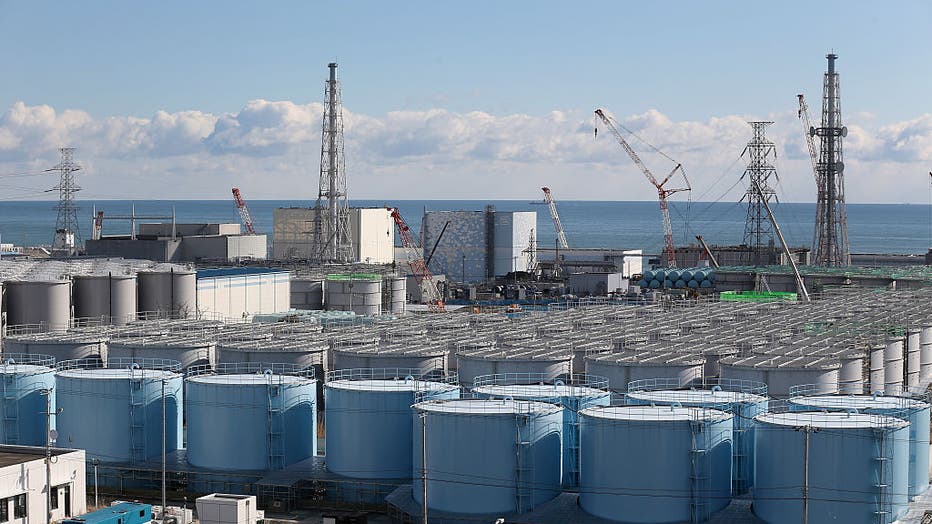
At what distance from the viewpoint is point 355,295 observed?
6581 centimetres

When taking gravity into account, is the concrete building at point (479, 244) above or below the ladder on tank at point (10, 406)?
above

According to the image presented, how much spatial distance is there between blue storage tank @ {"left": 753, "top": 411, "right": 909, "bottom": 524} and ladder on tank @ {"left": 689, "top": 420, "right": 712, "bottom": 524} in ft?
4.38

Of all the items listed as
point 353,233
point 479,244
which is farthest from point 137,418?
point 353,233

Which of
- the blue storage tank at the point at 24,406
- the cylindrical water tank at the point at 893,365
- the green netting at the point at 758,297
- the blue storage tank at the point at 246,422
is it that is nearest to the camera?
the blue storage tank at the point at 246,422

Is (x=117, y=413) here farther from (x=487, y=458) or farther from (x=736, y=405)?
(x=736, y=405)

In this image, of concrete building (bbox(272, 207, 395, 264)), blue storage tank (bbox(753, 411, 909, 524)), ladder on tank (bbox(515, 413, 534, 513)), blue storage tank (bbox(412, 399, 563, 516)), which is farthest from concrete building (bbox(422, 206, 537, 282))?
blue storage tank (bbox(753, 411, 909, 524))

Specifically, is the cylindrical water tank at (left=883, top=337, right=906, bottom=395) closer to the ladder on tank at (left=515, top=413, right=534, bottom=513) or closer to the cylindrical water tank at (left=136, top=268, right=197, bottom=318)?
the ladder on tank at (left=515, top=413, right=534, bottom=513)

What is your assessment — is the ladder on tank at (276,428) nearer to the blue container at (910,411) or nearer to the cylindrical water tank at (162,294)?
the blue container at (910,411)

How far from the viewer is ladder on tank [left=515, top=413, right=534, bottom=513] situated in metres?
27.8

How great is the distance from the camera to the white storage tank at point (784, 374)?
31953mm

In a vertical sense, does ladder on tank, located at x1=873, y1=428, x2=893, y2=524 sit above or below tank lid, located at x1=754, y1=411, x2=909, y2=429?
below

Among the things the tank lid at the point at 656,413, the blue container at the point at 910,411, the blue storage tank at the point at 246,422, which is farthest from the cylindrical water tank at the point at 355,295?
the blue container at the point at 910,411

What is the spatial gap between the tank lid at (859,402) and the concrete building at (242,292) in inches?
1276

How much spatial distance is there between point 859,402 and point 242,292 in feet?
121
